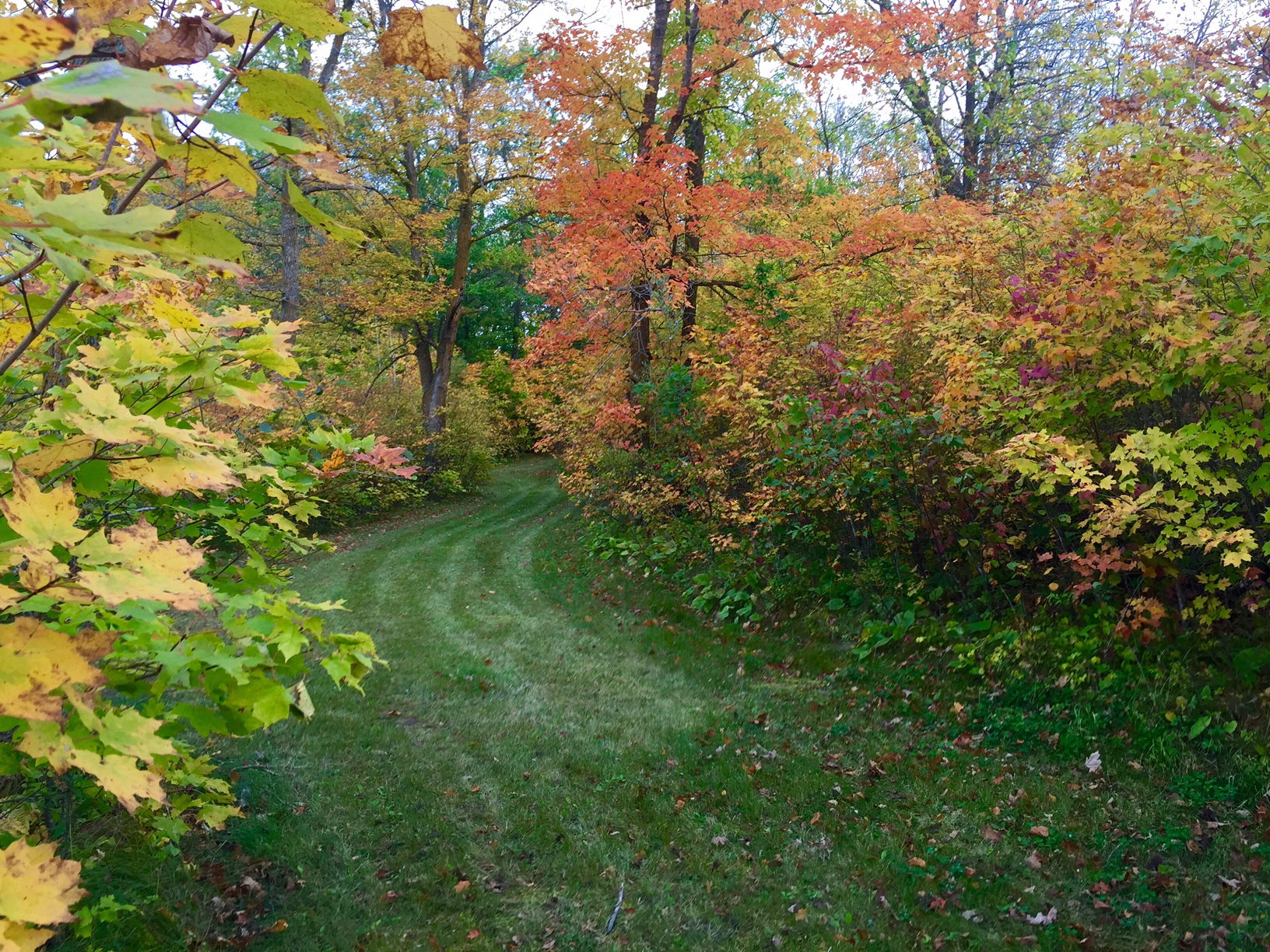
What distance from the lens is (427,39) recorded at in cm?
139

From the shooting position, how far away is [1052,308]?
4719 mm

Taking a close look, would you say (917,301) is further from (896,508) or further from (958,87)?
(958,87)

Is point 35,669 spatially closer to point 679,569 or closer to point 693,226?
point 679,569

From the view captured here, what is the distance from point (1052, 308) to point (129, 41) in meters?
4.90

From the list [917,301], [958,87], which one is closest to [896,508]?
[917,301]

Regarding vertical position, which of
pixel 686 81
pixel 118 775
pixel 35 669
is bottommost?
pixel 118 775

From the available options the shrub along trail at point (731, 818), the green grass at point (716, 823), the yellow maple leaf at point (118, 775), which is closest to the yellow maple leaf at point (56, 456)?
the yellow maple leaf at point (118, 775)

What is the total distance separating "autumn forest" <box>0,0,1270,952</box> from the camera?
1283mm

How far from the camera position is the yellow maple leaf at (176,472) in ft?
4.52

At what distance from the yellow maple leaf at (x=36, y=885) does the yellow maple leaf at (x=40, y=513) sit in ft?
1.42

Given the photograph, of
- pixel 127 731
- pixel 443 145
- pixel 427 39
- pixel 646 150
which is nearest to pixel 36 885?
pixel 127 731

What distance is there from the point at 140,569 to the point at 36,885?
0.46 meters

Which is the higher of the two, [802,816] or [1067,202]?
[1067,202]

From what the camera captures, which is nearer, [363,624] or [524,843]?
[524,843]
